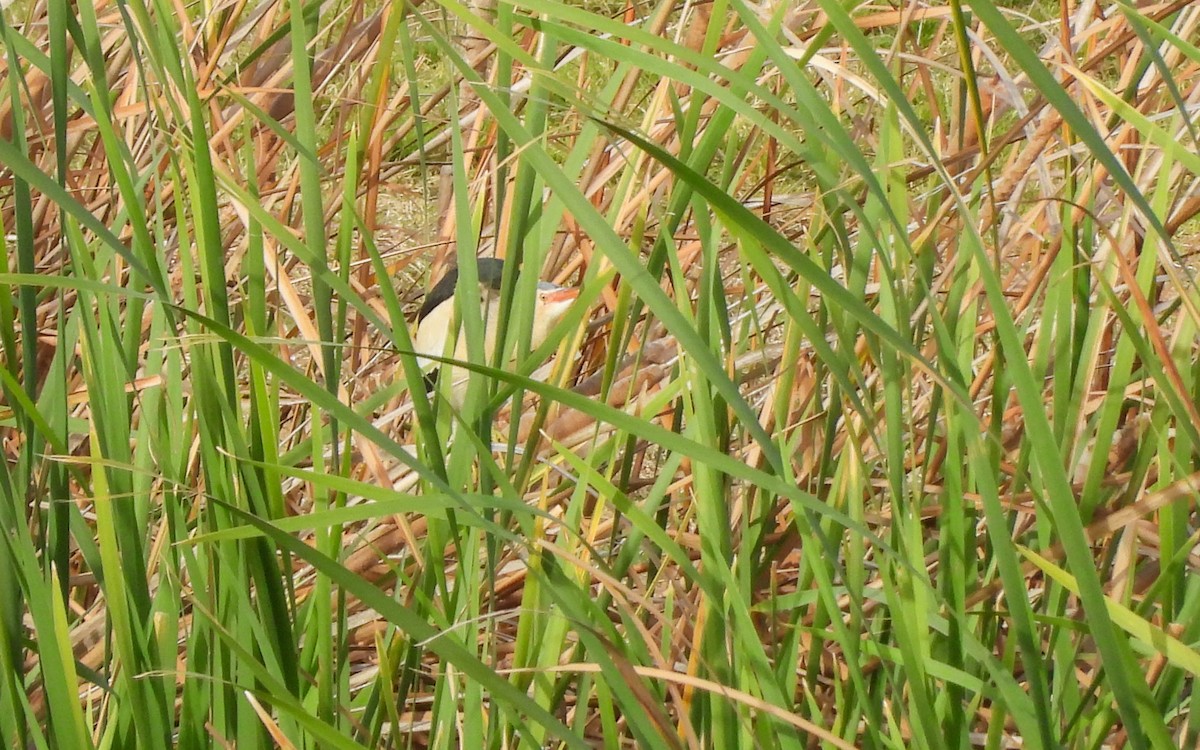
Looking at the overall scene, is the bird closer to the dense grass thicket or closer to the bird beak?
the bird beak

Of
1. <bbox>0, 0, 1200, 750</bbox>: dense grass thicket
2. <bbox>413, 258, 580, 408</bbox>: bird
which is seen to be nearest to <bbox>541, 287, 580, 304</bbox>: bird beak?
<bbox>413, 258, 580, 408</bbox>: bird

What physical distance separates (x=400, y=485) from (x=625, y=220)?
0.23m

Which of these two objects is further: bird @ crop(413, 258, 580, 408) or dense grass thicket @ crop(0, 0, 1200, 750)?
bird @ crop(413, 258, 580, 408)

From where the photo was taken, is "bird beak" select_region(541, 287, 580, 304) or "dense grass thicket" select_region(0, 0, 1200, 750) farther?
"bird beak" select_region(541, 287, 580, 304)

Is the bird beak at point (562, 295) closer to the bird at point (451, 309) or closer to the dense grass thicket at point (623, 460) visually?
the bird at point (451, 309)

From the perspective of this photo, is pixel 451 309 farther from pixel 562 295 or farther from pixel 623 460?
pixel 623 460

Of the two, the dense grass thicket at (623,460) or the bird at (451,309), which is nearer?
the dense grass thicket at (623,460)

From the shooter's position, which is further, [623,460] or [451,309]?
[451,309]

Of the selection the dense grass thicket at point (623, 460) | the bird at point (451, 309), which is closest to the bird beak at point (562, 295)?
the bird at point (451, 309)

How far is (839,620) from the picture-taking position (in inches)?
19.2

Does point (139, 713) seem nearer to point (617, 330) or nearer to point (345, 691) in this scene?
point (345, 691)

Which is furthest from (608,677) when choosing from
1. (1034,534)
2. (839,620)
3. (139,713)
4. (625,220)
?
(625,220)

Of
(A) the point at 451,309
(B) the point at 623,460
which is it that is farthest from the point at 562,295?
(B) the point at 623,460

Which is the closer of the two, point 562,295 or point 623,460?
point 623,460
